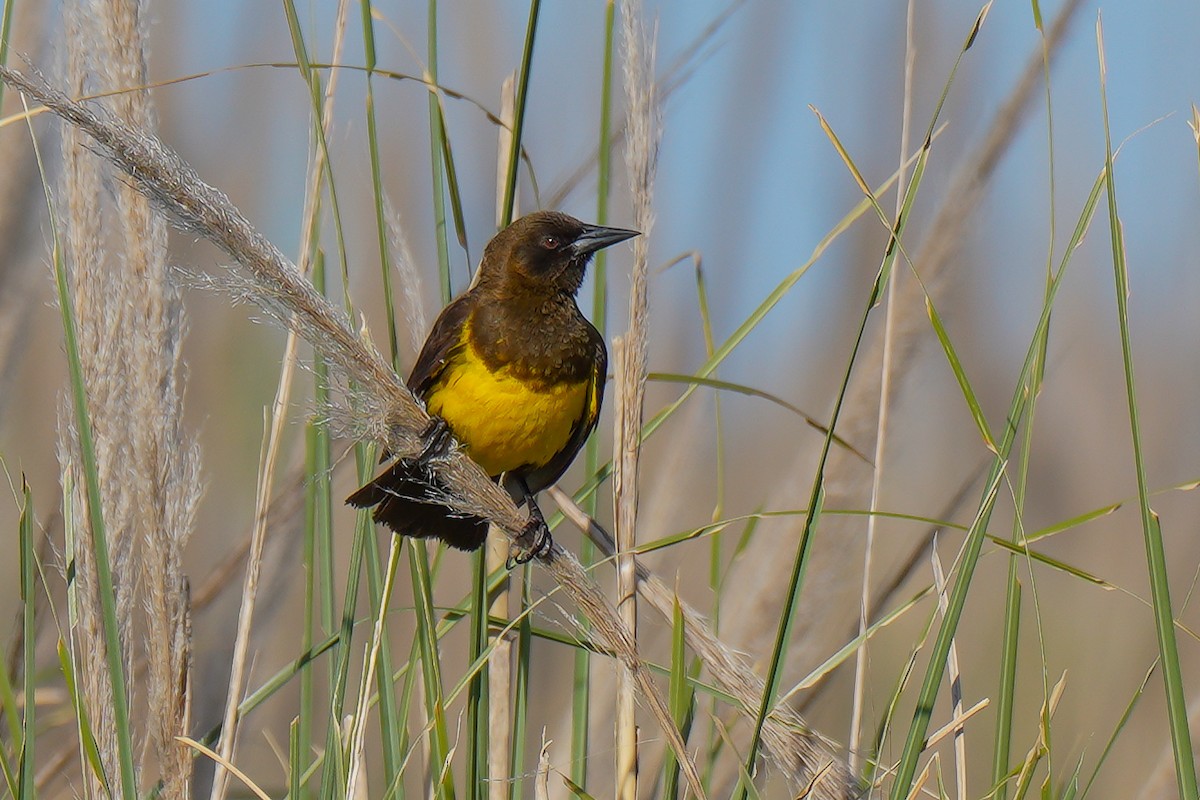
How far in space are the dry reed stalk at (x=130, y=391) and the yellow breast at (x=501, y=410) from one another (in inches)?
37.7

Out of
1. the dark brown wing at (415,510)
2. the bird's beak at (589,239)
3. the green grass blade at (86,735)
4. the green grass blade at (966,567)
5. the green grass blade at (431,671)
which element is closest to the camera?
the green grass blade at (966,567)

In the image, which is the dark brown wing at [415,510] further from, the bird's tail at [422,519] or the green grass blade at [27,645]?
the green grass blade at [27,645]

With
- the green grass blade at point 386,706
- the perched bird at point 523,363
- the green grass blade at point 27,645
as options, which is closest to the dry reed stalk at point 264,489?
the green grass blade at point 386,706

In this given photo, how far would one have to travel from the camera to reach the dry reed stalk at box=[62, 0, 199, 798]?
1.55m

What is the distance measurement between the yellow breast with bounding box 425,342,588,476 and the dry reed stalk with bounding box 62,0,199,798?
956 mm

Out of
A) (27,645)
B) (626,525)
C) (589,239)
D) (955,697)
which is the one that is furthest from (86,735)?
(589,239)

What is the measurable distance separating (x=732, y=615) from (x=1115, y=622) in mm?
2353

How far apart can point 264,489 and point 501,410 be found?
27.6 inches

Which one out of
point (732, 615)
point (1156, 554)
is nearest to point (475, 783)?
point (732, 615)

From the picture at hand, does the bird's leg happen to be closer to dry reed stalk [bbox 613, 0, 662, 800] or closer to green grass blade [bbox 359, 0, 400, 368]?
dry reed stalk [bbox 613, 0, 662, 800]

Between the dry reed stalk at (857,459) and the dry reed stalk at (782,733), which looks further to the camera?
the dry reed stalk at (857,459)

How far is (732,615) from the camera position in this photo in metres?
2.10

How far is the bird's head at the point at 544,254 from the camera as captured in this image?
2795 mm

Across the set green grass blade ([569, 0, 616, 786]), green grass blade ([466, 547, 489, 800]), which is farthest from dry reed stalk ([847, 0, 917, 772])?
green grass blade ([466, 547, 489, 800])
